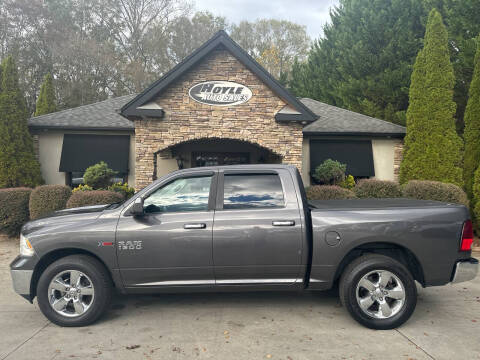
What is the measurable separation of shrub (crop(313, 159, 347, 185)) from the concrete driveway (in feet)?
21.1

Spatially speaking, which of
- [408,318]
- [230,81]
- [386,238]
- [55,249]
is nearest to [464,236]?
[386,238]

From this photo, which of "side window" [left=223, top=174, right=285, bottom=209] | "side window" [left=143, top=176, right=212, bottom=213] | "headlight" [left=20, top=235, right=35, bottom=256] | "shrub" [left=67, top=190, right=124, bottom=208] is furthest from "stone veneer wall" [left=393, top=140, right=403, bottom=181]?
"headlight" [left=20, top=235, right=35, bottom=256]

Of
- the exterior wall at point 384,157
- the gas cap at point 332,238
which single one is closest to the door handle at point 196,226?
the gas cap at point 332,238

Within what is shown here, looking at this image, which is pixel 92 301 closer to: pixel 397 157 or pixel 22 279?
pixel 22 279

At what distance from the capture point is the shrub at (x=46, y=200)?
823 cm

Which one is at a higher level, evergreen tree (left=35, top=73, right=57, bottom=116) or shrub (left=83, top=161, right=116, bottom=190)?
evergreen tree (left=35, top=73, right=57, bottom=116)

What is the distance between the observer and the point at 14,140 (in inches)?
418

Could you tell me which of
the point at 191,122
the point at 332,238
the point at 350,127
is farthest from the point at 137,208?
the point at 350,127

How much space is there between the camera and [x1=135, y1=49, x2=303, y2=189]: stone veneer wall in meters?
9.77

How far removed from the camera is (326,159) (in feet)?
38.9

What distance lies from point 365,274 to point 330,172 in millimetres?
7381

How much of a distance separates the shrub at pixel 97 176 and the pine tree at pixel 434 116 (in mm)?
10125

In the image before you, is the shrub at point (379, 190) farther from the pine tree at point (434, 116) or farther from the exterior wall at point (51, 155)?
the exterior wall at point (51, 155)

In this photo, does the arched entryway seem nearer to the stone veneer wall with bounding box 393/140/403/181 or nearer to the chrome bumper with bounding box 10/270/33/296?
the stone veneer wall with bounding box 393/140/403/181
